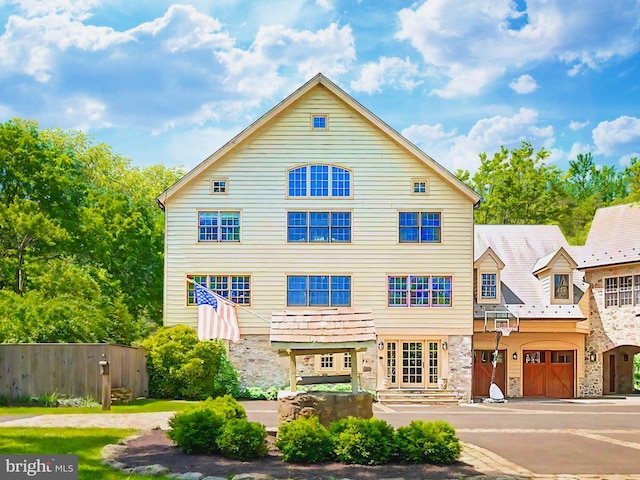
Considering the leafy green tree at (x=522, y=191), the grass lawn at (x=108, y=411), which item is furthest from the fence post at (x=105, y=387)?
the leafy green tree at (x=522, y=191)

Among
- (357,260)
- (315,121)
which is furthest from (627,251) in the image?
(315,121)

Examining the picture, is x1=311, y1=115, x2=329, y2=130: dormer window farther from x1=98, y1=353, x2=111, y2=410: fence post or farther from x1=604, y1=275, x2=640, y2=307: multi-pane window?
x1=604, y1=275, x2=640, y2=307: multi-pane window

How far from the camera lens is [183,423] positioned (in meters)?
13.3

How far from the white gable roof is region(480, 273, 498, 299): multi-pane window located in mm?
3827

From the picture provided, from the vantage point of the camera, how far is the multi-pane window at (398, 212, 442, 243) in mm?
30359

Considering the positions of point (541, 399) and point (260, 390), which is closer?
point (260, 390)

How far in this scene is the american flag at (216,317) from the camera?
22.3m

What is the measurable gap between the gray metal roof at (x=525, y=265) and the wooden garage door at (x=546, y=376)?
2077 mm

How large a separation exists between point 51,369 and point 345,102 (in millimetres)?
14933

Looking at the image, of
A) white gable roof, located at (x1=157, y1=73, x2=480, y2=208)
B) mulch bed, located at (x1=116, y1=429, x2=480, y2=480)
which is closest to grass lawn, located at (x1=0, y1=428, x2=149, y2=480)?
mulch bed, located at (x1=116, y1=429, x2=480, y2=480)

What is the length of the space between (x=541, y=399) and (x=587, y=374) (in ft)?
8.75

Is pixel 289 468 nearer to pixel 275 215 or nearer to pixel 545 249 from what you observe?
pixel 275 215

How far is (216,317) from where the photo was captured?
74.8ft

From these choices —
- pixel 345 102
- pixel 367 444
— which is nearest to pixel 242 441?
pixel 367 444
